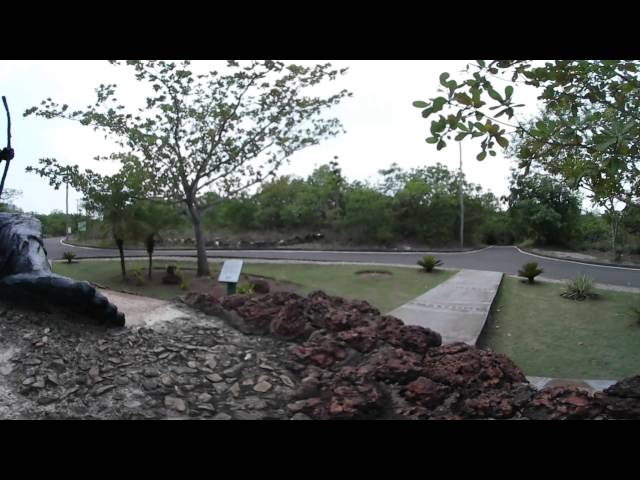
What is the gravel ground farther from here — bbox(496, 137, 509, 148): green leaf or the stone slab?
the stone slab

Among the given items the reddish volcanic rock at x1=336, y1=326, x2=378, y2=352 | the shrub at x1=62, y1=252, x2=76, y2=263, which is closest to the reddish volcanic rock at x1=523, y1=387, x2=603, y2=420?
the reddish volcanic rock at x1=336, y1=326, x2=378, y2=352

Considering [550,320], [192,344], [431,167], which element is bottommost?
[550,320]

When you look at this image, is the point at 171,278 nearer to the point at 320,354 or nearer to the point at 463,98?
the point at 320,354

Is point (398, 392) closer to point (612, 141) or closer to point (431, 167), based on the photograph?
point (612, 141)

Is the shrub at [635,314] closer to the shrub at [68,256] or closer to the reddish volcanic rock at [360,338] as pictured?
the reddish volcanic rock at [360,338]

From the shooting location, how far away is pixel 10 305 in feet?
9.37

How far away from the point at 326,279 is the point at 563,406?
6.28 meters

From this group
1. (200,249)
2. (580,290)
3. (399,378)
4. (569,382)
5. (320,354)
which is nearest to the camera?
(399,378)

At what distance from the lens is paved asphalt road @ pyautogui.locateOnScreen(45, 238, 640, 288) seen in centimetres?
920

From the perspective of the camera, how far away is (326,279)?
8156 millimetres

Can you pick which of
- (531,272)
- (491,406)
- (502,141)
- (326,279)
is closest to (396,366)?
(491,406)
